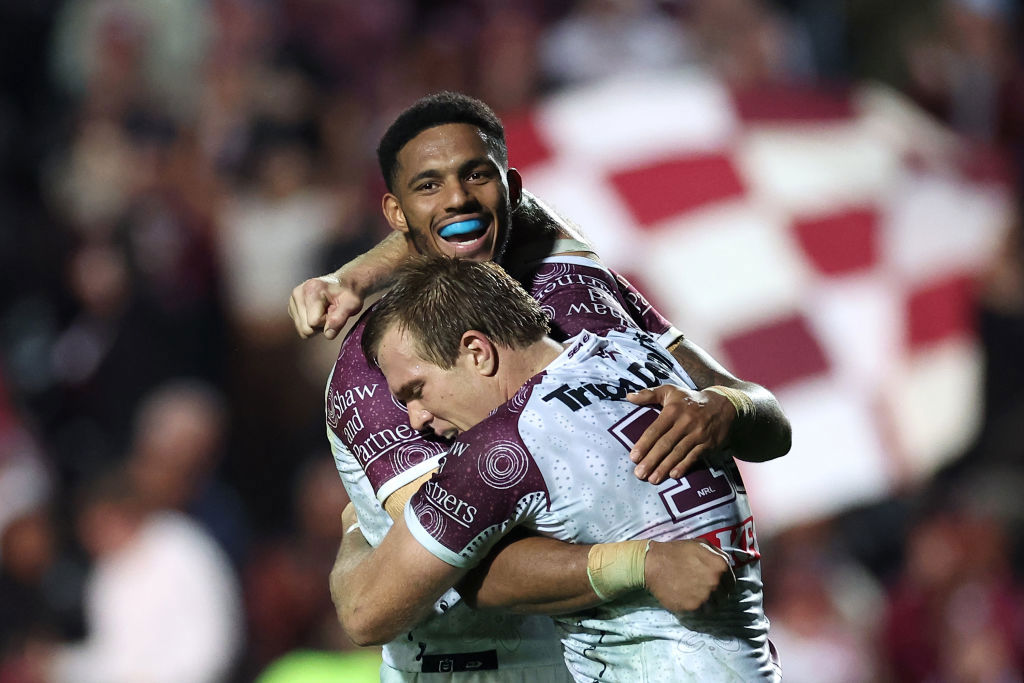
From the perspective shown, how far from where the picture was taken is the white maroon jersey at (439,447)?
286 centimetres

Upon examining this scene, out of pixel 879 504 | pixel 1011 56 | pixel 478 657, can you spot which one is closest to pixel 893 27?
pixel 1011 56

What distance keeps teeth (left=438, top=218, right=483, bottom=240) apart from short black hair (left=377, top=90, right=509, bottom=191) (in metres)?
0.17

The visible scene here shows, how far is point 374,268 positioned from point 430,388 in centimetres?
58

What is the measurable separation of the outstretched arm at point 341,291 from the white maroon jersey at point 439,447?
101 mm

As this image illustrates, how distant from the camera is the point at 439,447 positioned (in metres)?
2.80

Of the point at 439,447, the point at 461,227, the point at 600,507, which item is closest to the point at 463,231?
the point at 461,227

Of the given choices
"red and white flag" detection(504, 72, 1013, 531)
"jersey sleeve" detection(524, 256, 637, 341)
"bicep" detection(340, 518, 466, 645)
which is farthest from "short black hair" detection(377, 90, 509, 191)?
"red and white flag" detection(504, 72, 1013, 531)

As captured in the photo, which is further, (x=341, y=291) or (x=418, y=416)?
(x=341, y=291)

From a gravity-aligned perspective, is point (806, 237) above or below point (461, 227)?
below

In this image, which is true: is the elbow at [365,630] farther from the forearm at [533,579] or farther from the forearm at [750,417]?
the forearm at [750,417]

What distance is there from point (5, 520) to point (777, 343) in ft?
14.2

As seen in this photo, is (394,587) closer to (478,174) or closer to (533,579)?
(533,579)

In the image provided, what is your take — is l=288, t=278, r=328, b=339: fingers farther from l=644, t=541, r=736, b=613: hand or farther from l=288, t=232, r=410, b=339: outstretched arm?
l=644, t=541, r=736, b=613: hand

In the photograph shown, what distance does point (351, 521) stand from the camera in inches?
132
